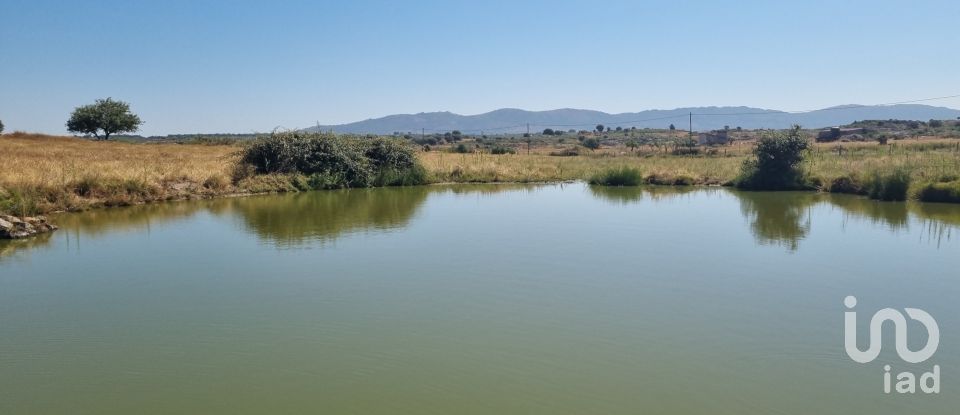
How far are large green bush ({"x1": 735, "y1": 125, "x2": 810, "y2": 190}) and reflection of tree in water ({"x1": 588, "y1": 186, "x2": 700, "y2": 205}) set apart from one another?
243 centimetres

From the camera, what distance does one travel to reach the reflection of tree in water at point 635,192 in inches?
987

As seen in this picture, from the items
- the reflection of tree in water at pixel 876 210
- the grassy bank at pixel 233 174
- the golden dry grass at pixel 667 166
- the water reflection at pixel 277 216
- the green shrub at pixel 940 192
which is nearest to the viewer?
the water reflection at pixel 277 216

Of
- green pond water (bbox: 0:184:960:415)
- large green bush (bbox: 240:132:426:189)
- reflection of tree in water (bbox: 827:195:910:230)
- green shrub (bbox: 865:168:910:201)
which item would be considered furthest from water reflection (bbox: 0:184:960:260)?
large green bush (bbox: 240:132:426:189)

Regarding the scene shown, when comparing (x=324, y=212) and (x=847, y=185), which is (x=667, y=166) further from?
(x=324, y=212)

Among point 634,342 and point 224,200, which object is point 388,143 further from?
point 634,342

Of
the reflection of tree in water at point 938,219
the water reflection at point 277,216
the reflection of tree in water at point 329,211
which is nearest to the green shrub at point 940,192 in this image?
the reflection of tree in water at point 938,219

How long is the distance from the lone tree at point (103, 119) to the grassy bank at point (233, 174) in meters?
11.6

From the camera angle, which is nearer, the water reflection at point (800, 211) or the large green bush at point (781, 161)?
the water reflection at point (800, 211)

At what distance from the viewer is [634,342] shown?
7.73m

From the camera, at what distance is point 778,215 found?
19359mm

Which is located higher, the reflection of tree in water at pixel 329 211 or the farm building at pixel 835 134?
the farm building at pixel 835 134

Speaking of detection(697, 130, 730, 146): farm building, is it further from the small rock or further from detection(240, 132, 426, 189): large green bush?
the small rock

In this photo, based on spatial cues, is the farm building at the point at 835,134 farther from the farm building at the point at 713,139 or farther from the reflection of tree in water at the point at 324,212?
the reflection of tree in water at the point at 324,212

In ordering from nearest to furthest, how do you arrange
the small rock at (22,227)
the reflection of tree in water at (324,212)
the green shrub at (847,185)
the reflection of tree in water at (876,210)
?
the small rock at (22,227) < the reflection of tree in water at (324,212) < the reflection of tree in water at (876,210) < the green shrub at (847,185)
